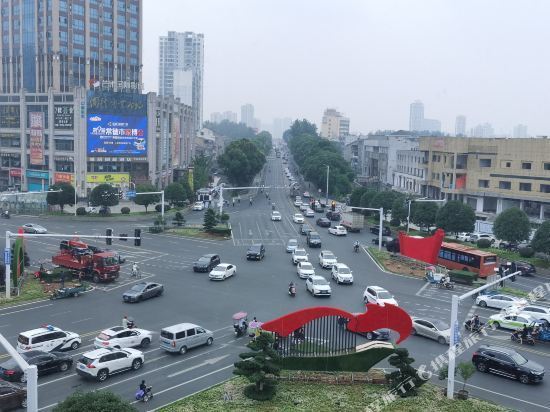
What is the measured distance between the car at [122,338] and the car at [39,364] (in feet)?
5.78

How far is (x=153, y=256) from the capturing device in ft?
156

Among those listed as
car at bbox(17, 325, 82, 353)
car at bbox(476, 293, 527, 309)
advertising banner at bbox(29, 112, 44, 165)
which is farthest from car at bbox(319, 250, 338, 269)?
advertising banner at bbox(29, 112, 44, 165)

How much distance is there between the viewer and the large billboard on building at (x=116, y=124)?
78.1 m

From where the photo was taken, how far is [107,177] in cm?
8050

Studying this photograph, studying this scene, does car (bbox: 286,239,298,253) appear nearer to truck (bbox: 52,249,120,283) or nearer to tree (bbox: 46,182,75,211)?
truck (bbox: 52,249,120,283)

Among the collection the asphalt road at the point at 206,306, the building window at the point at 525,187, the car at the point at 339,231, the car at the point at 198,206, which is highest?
the building window at the point at 525,187

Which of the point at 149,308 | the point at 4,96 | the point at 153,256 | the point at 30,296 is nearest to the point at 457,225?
the point at 153,256

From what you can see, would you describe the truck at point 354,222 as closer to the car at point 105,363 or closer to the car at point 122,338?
the car at point 122,338

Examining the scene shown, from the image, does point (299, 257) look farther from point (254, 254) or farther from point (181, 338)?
point (181, 338)

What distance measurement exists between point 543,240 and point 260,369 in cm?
3362

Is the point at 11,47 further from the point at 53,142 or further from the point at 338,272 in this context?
the point at 338,272

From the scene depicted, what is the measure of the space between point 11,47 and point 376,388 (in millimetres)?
97408

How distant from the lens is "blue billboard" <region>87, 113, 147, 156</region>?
258 feet

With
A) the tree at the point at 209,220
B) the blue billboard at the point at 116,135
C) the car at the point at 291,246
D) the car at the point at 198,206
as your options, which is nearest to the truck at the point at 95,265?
the car at the point at 291,246
